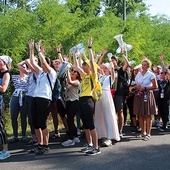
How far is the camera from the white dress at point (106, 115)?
7.16 metres

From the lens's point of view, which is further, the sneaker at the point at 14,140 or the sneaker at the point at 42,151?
the sneaker at the point at 14,140

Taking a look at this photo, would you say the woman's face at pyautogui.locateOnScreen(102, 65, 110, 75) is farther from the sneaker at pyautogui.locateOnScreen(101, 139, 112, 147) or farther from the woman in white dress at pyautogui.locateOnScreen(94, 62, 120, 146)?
the sneaker at pyautogui.locateOnScreen(101, 139, 112, 147)

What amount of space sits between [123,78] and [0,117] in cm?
301

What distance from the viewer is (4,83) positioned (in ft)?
20.2

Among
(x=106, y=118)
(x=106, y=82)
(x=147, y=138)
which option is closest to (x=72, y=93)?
(x=106, y=82)

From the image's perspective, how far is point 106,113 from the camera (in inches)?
284

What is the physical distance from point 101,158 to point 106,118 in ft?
4.22

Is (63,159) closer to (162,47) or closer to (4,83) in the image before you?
(4,83)

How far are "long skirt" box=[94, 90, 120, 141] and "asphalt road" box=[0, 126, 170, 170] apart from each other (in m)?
0.29

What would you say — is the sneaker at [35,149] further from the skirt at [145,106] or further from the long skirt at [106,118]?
the skirt at [145,106]

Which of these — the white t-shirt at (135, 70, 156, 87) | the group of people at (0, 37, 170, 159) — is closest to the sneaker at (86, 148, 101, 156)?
the group of people at (0, 37, 170, 159)

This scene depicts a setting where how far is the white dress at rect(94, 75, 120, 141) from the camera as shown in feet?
23.5

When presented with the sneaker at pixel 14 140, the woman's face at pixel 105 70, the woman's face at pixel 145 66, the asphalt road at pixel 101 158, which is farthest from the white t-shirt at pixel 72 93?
the woman's face at pixel 145 66

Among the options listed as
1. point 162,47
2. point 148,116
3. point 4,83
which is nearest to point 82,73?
point 4,83
